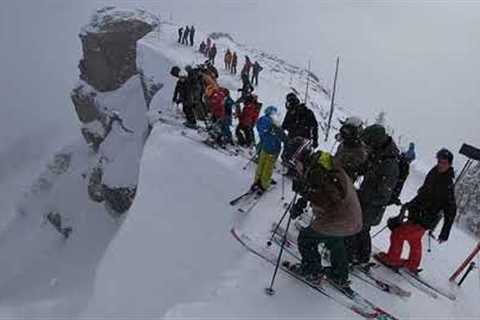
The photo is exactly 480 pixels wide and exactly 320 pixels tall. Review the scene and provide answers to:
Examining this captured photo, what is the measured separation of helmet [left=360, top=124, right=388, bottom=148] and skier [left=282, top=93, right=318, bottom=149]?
14.4 ft

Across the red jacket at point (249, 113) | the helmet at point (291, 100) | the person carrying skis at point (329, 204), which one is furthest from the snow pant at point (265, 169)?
the person carrying skis at point (329, 204)

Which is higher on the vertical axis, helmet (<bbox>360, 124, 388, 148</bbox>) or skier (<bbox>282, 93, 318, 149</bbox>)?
helmet (<bbox>360, 124, 388, 148</bbox>)

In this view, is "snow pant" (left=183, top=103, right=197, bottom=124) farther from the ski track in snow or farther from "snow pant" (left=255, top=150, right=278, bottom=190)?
"snow pant" (left=255, top=150, right=278, bottom=190)

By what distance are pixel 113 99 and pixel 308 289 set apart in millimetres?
38944

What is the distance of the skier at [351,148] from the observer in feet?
27.4

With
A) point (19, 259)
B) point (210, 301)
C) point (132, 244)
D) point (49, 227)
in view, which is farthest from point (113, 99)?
point (210, 301)

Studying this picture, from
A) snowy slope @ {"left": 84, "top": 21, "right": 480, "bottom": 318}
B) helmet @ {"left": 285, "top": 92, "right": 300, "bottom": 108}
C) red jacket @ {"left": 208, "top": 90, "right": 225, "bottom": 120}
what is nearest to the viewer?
snowy slope @ {"left": 84, "top": 21, "right": 480, "bottom": 318}

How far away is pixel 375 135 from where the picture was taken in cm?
827

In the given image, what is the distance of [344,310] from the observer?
836 cm

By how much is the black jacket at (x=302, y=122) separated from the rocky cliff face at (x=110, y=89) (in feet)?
83.6

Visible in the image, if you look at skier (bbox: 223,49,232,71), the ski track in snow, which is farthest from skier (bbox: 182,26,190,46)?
the ski track in snow

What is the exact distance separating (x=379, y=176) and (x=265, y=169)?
416cm

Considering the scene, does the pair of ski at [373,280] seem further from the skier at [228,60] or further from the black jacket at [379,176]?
the skier at [228,60]

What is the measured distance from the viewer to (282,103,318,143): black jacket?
1276 cm
